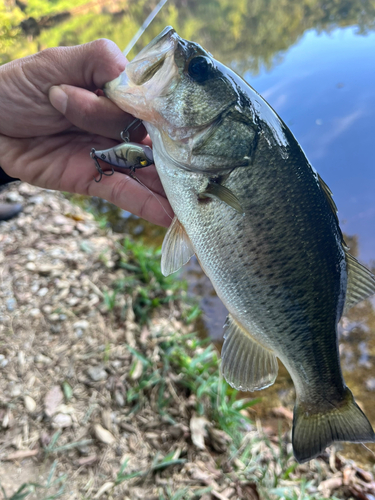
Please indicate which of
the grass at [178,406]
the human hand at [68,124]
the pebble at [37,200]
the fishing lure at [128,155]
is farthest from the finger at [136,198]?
the pebble at [37,200]

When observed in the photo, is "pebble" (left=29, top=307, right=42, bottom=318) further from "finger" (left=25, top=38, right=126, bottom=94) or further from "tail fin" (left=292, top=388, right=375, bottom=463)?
"tail fin" (left=292, top=388, right=375, bottom=463)

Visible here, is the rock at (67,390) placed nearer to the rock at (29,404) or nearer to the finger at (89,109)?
the rock at (29,404)

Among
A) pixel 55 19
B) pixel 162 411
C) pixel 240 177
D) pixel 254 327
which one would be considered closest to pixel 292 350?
pixel 254 327

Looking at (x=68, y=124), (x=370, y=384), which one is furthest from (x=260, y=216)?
(x=370, y=384)

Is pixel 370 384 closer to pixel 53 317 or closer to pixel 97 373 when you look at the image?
pixel 97 373

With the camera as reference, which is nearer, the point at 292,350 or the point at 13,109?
the point at 292,350

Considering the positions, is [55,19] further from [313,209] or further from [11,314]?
[313,209]
